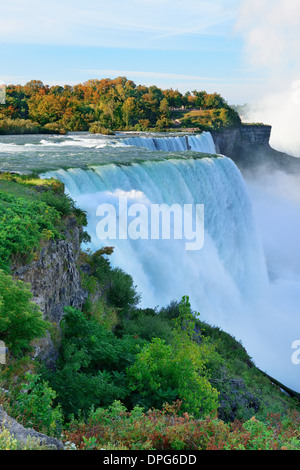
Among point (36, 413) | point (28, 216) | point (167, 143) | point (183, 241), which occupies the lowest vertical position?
point (36, 413)

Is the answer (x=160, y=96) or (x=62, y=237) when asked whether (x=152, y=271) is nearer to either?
(x=62, y=237)

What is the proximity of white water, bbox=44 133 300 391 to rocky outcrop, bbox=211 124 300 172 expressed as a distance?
1285 inches

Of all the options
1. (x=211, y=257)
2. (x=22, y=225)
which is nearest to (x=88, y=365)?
(x=22, y=225)

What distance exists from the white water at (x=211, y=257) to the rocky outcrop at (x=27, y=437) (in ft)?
28.6

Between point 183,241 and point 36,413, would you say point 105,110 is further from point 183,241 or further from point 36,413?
point 36,413


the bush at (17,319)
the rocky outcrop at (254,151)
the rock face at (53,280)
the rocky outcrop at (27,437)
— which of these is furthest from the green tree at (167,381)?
the rocky outcrop at (254,151)

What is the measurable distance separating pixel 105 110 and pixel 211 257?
34.9 meters

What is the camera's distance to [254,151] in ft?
193

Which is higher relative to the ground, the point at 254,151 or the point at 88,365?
the point at 254,151

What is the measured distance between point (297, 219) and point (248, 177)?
15392 millimetres

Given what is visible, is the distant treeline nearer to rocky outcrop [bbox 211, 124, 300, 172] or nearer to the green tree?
rocky outcrop [bbox 211, 124, 300, 172]

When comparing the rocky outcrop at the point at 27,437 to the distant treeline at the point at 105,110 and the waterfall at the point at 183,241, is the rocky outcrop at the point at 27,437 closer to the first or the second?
the waterfall at the point at 183,241

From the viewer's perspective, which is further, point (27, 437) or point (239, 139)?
point (239, 139)

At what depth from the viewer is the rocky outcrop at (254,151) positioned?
5609 centimetres
